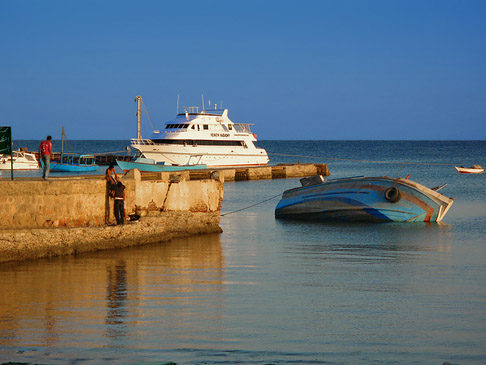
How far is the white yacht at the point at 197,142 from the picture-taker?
184 feet

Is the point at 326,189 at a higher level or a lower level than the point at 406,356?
higher

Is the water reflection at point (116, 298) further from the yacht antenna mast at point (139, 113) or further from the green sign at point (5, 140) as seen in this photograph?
the yacht antenna mast at point (139, 113)

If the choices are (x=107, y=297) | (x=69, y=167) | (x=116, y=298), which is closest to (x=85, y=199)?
(x=107, y=297)

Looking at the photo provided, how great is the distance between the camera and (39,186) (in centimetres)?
1389

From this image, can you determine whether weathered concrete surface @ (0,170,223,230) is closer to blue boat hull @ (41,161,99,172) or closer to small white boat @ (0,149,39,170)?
small white boat @ (0,149,39,170)

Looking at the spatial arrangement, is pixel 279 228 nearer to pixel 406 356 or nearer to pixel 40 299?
pixel 40 299

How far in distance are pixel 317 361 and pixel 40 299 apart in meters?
4.83

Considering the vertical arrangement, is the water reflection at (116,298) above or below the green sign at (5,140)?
below

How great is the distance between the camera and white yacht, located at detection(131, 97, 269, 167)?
5622 cm

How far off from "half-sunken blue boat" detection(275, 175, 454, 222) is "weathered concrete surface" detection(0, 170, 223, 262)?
5467 millimetres

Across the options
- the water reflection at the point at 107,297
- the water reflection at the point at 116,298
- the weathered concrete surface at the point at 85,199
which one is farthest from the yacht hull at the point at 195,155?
the water reflection at the point at 116,298

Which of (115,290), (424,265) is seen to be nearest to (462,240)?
(424,265)

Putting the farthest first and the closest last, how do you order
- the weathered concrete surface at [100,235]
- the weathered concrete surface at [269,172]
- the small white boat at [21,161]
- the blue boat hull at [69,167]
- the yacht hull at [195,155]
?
the blue boat hull at [69,167], the yacht hull at [195,155], the small white boat at [21,161], the weathered concrete surface at [269,172], the weathered concrete surface at [100,235]

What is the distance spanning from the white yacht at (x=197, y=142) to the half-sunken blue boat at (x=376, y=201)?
3374 cm
